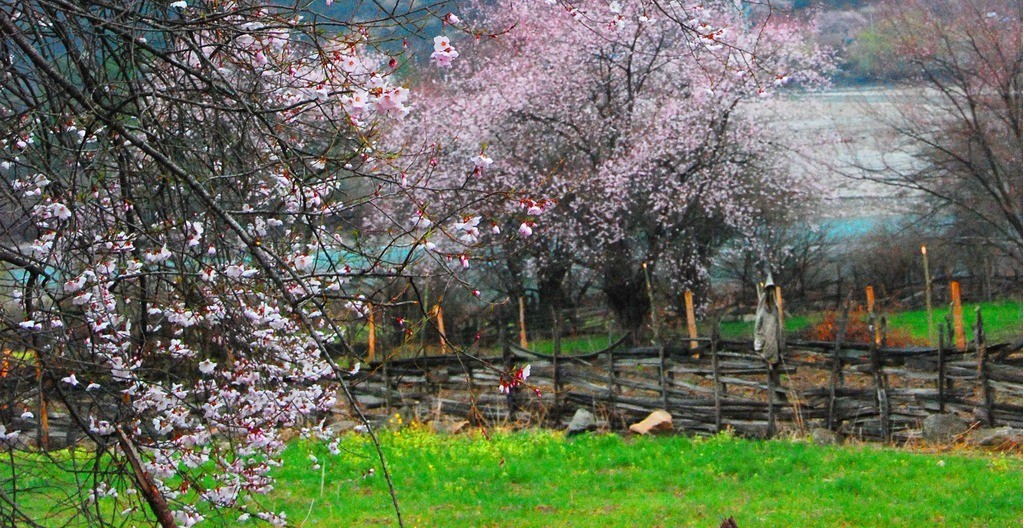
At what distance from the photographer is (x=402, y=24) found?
3000 millimetres

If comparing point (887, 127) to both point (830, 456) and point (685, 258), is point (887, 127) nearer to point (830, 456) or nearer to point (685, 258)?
point (685, 258)

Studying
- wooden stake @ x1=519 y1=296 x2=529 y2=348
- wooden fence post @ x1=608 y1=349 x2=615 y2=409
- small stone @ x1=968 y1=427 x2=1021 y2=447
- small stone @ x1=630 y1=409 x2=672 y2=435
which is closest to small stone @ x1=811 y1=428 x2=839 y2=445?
small stone @ x1=968 y1=427 x2=1021 y2=447

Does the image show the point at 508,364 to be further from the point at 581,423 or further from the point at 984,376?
the point at 984,376

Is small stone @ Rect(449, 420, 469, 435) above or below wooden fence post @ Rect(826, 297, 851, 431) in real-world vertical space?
below

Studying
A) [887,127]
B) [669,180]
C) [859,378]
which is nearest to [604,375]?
[859,378]

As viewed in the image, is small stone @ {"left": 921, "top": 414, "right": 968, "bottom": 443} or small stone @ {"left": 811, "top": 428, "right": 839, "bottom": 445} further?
small stone @ {"left": 811, "top": 428, "right": 839, "bottom": 445}

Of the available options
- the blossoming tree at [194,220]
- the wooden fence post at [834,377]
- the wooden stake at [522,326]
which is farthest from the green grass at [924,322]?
the blossoming tree at [194,220]

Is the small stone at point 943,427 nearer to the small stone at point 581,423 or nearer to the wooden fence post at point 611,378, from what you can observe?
the wooden fence post at point 611,378

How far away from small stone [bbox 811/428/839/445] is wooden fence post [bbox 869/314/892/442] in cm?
47

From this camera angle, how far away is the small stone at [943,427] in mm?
10102

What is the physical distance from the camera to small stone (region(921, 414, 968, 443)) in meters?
10.1

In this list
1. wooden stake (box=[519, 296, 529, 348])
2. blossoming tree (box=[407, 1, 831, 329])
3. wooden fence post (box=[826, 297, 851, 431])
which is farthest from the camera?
blossoming tree (box=[407, 1, 831, 329])

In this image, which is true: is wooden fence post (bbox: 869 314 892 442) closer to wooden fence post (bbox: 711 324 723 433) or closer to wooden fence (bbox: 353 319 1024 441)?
wooden fence (bbox: 353 319 1024 441)

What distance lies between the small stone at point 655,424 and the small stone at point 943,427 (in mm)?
2628
